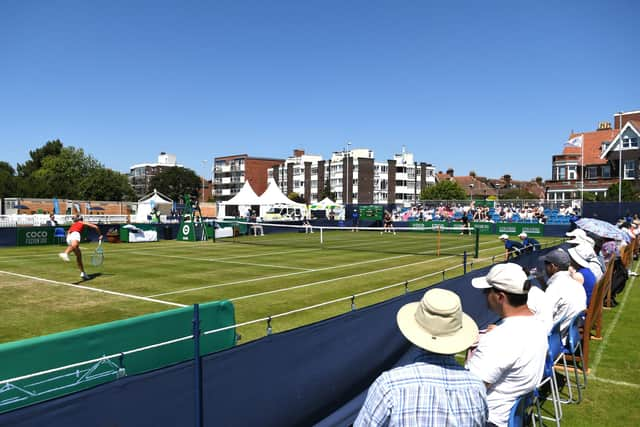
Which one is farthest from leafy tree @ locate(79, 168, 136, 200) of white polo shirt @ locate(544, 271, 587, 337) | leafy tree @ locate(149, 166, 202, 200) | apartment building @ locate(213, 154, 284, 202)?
white polo shirt @ locate(544, 271, 587, 337)

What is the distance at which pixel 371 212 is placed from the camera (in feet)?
178

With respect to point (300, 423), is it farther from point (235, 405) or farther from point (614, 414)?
point (614, 414)

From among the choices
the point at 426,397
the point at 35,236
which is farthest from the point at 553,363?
the point at 35,236

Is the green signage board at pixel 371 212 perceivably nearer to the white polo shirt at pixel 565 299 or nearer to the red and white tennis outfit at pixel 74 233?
→ the red and white tennis outfit at pixel 74 233

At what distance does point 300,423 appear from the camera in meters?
4.82

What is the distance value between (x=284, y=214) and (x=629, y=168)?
46.6m

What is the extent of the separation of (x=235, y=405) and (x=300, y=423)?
1040mm

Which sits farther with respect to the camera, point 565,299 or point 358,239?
point 358,239

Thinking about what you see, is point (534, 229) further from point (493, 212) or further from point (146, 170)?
point (146, 170)

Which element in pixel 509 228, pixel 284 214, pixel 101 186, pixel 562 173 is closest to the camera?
pixel 509 228

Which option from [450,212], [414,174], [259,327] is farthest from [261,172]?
[259,327]

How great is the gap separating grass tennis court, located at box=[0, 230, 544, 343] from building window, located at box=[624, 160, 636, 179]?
4577 centimetres

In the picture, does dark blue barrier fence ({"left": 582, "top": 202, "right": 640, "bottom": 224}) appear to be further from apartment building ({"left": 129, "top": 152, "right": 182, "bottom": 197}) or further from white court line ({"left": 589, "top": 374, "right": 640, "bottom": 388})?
apartment building ({"left": 129, "top": 152, "right": 182, "bottom": 197})

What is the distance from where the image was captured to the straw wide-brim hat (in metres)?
2.76
